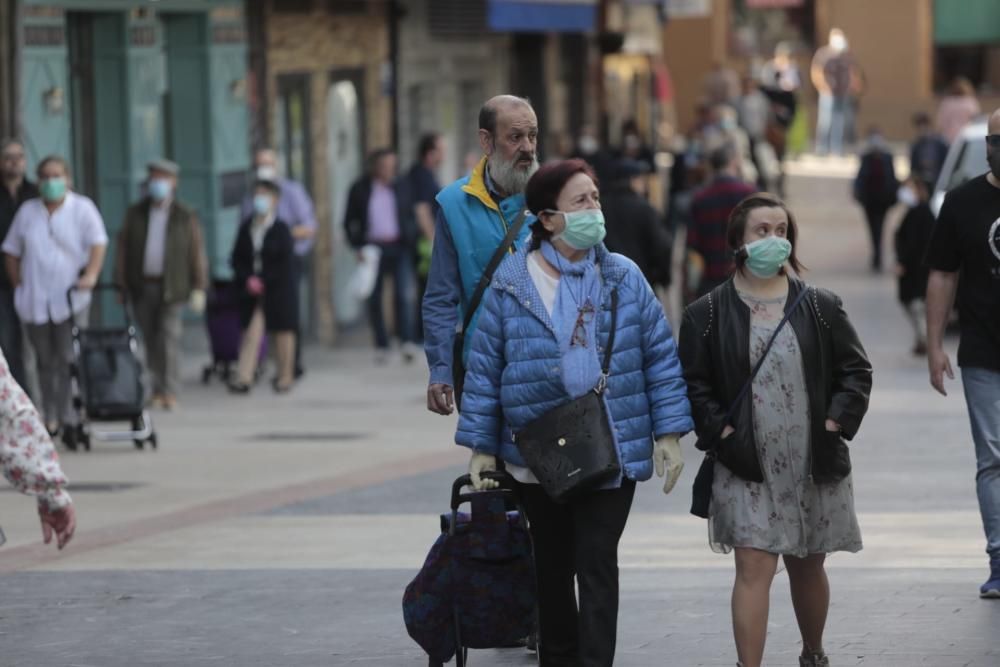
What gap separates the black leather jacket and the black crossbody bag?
2.27 feet

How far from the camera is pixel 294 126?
2162 centimetres

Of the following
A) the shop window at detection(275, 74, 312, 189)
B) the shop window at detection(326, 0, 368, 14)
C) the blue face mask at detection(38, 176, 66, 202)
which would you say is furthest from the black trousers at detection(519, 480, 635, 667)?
the shop window at detection(326, 0, 368, 14)

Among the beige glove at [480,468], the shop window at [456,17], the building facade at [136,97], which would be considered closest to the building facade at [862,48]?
the shop window at [456,17]

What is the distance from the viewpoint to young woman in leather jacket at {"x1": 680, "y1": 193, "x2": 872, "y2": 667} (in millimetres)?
6754

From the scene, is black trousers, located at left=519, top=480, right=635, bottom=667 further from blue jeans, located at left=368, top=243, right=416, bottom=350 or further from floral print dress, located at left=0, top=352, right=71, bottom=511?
blue jeans, located at left=368, top=243, right=416, bottom=350

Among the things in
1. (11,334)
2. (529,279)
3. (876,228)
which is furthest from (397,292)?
(529,279)

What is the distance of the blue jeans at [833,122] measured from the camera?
141 ft

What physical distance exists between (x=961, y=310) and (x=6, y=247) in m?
7.49

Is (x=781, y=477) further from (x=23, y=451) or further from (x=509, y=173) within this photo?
(x=23, y=451)

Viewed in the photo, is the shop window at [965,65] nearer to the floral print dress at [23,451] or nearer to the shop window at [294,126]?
the shop window at [294,126]

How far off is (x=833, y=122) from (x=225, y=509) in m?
33.5

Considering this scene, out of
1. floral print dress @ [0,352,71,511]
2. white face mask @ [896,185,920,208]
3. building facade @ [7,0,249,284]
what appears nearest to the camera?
floral print dress @ [0,352,71,511]

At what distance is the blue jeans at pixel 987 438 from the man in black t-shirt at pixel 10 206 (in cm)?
775

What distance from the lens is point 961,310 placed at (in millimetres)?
8375
